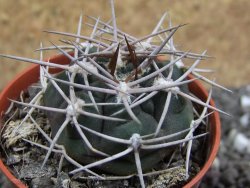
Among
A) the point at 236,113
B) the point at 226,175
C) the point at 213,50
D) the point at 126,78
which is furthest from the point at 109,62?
the point at 213,50

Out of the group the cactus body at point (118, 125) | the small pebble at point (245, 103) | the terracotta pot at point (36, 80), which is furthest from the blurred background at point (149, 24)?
Answer: the cactus body at point (118, 125)

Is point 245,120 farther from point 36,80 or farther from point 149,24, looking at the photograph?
point 36,80

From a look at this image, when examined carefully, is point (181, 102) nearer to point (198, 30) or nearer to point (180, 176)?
point (180, 176)

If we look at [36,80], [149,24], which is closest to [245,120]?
[149,24]

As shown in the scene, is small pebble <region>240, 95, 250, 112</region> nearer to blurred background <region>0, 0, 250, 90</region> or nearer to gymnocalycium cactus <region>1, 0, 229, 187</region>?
blurred background <region>0, 0, 250, 90</region>

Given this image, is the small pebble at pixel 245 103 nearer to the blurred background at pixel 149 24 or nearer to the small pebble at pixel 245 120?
the small pebble at pixel 245 120
